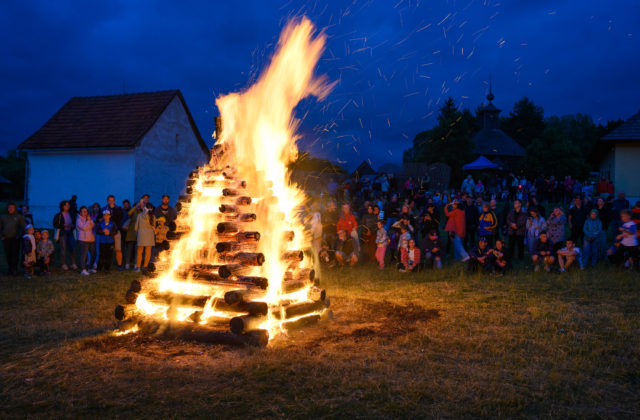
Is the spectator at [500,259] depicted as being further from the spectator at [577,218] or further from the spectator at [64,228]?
the spectator at [64,228]

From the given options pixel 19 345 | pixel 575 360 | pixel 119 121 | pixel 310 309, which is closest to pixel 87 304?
pixel 19 345

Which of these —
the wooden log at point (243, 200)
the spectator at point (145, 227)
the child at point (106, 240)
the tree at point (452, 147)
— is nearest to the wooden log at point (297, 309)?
the wooden log at point (243, 200)

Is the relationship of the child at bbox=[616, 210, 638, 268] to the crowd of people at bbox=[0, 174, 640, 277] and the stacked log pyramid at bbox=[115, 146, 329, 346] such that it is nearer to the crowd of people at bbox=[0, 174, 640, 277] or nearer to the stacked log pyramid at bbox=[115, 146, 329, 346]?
the crowd of people at bbox=[0, 174, 640, 277]

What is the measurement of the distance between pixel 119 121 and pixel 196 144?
4915 mm

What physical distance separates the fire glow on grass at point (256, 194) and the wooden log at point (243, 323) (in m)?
0.40

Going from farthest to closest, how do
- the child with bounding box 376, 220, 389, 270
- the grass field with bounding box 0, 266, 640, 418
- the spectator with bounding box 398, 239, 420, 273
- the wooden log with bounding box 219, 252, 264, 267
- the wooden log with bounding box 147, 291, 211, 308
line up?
the child with bounding box 376, 220, 389, 270, the spectator with bounding box 398, 239, 420, 273, the wooden log with bounding box 219, 252, 264, 267, the wooden log with bounding box 147, 291, 211, 308, the grass field with bounding box 0, 266, 640, 418

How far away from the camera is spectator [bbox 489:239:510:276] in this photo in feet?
41.8

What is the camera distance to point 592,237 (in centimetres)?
1384

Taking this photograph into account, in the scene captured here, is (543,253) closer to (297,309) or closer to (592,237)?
(592,237)

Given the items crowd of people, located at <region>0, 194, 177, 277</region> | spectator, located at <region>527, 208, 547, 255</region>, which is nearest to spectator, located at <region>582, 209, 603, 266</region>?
spectator, located at <region>527, 208, 547, 255</region>

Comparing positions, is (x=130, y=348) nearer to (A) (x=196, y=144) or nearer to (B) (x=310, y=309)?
(B) (x=310, y=309)

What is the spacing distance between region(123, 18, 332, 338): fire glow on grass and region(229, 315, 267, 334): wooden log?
398mm

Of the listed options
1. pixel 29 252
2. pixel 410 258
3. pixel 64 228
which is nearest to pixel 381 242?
pixel 410 258

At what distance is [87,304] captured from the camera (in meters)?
9.43
